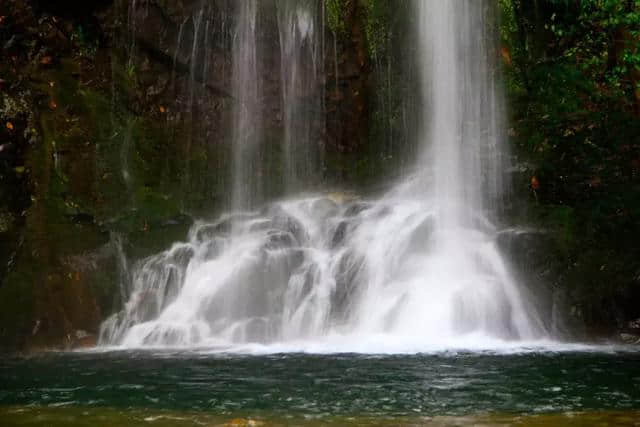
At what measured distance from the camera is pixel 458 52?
15.8 m

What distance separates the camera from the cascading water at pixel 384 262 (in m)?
11.2

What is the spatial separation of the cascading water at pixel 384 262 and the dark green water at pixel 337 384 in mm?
1454

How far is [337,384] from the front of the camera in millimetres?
7238

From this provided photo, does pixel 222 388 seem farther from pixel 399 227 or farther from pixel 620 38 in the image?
pixel 620 38

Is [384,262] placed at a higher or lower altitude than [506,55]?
lower

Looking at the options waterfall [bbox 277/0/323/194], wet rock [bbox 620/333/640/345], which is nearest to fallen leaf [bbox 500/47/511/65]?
waterfall [bbox 277/0/323/194]

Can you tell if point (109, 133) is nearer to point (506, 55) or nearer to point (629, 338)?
point (506, 55)

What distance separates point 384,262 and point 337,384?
546 centimetres

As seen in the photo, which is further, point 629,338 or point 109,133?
point 109,133

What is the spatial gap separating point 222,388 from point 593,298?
22.5ft

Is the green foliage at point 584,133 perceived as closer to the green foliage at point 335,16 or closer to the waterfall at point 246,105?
the green foliage at point 335,16

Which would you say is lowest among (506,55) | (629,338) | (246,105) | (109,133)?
(629,338)

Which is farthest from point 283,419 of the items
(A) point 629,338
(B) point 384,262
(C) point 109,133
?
(C) point 109,133

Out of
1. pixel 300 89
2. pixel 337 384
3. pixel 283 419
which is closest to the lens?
pixel 283 419
